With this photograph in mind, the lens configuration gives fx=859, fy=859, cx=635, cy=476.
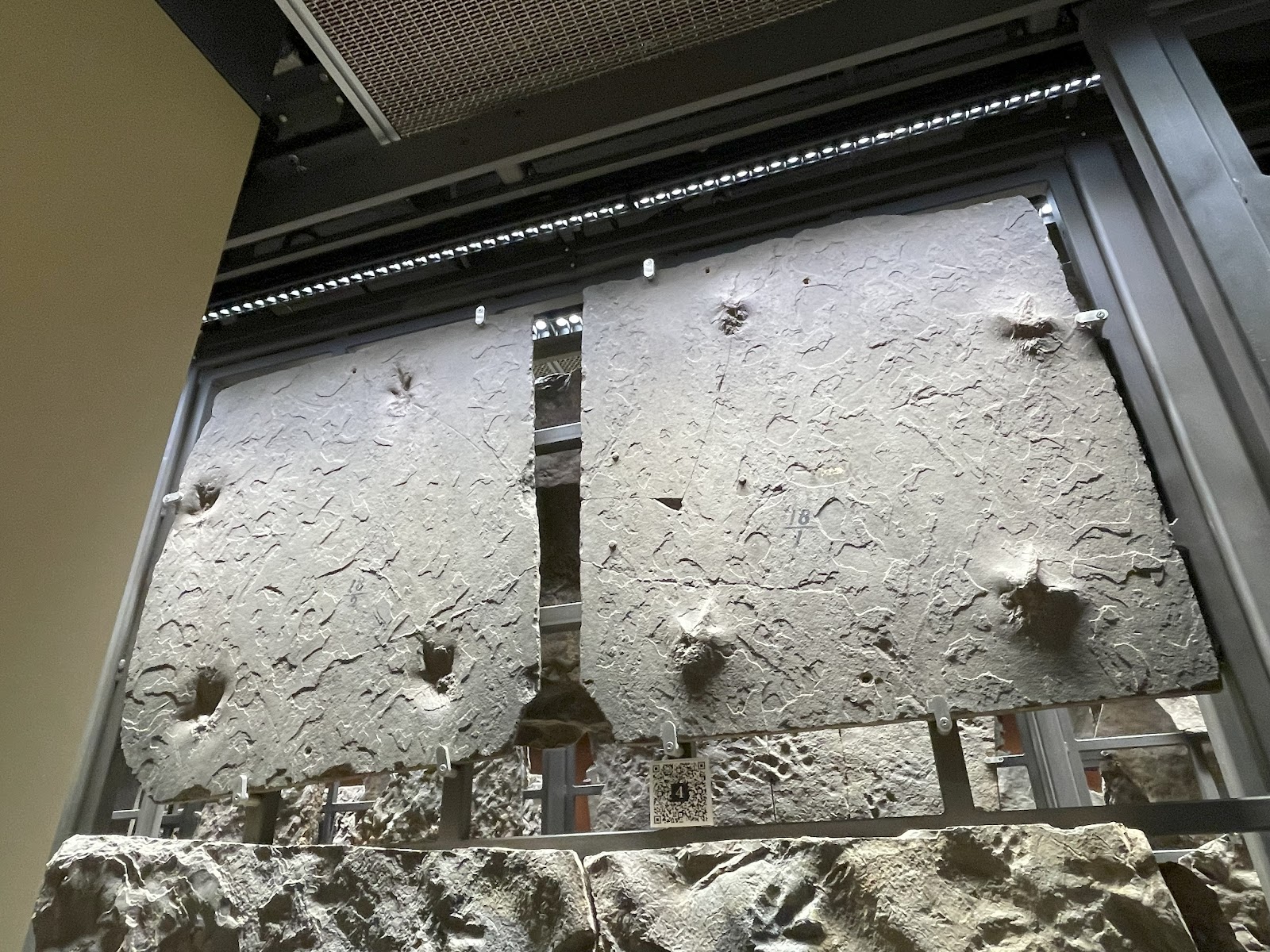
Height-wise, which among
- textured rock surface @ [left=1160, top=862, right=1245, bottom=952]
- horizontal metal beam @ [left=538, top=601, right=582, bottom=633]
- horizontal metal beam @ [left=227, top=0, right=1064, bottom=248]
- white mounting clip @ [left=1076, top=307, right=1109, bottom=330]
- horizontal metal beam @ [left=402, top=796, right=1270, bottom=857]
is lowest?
textured rock surface @ [left=1160, top=862, right=1245, bottom=952]

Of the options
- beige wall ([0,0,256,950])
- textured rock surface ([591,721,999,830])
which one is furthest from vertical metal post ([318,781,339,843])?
beige wall ([0,0,256,950])

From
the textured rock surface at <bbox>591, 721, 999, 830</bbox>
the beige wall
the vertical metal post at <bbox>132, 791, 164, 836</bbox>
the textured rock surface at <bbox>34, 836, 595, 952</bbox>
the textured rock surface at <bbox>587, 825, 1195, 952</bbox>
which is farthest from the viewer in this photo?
the textured rock surface at <bbox>591, 721, 999, 830</bbox>

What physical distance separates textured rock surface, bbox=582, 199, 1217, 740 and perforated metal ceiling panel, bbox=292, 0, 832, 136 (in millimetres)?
620

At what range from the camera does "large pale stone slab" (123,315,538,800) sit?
207 centimetres

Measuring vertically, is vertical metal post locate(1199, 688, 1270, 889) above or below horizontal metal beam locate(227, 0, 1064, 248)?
below

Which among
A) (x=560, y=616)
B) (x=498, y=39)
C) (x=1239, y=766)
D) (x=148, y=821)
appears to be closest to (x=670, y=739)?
(x=560, y=616)

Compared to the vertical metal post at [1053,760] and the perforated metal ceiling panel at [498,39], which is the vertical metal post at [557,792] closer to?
the vertical metal post at [1053,760]

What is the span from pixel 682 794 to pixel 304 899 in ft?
2.73

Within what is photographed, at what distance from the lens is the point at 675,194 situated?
2307 millimetres

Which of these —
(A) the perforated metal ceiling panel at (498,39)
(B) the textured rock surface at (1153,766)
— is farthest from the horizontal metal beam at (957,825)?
(B) the textured rock surface at (1153,766)

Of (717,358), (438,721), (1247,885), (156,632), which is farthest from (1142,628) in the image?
(156,632)

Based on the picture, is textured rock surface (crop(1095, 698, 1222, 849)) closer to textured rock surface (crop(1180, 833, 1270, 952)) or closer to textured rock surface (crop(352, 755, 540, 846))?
textured rock surface (crop(1180, 833, 1270, 952))

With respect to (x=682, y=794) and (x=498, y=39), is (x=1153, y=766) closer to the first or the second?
(x=682, y=794)

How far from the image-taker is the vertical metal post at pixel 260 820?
211 cm
